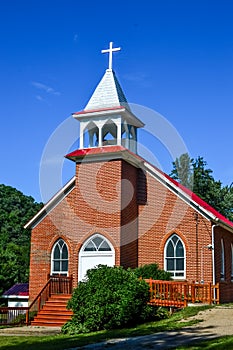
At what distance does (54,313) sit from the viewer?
23250mm

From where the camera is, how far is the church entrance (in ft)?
81.9

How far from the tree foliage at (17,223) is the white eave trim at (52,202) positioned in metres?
8.30

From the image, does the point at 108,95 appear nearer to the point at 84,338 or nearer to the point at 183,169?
the point at 84,338

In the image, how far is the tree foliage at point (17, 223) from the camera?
49719mm

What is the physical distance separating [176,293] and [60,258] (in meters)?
8.50

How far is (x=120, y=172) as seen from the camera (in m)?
25.1

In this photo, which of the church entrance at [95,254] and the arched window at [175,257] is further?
the arched window at [175,257]

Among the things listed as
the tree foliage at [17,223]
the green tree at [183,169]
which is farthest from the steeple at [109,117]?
the green tree at [183,169]

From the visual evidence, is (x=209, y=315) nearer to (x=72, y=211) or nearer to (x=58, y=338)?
(x=58, y=338)

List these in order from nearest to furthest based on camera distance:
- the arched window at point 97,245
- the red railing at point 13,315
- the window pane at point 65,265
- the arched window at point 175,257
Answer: the red railing at point 13,315, the arched window at point 97,245, the arched window at point 175,257, the window pane at point 65,265

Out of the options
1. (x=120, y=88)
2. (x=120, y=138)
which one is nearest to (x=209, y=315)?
(x=120, y=138)

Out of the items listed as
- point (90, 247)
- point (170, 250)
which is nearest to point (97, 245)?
point (90, 247)

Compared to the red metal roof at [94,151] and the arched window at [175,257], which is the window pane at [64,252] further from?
the arched window at [175,257]

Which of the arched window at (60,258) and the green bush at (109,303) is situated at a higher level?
the arched window at (60,258)
